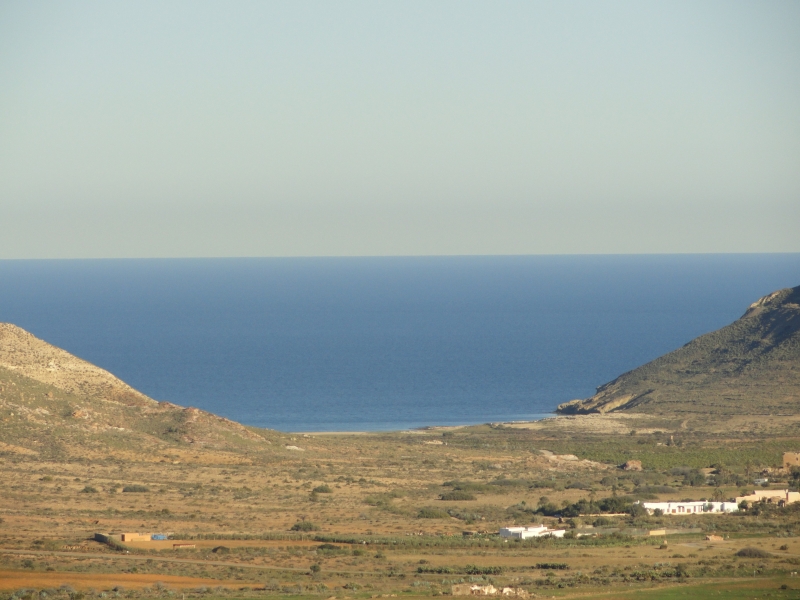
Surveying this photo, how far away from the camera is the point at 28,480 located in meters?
53.8

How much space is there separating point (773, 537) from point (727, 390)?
153ft

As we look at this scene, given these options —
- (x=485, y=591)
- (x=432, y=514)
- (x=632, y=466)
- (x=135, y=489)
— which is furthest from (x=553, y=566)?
(x=632, y=466)

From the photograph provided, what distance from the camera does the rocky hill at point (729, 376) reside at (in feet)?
285

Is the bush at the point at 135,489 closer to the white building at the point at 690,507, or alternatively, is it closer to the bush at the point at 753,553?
the white building at the point at 690,507

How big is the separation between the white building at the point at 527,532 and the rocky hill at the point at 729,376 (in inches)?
1645

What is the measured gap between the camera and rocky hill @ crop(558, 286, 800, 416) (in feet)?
285

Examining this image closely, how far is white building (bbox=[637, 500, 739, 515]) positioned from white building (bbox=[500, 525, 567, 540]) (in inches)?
272

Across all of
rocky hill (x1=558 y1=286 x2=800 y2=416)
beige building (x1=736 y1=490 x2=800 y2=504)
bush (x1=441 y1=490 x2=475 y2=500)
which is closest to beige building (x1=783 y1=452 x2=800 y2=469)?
beige building (x1=736 y1=490 x2=800 y2=504)

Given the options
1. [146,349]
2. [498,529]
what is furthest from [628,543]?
[146,349]

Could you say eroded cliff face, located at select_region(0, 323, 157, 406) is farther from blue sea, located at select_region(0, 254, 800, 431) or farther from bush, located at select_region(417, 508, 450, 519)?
bush, located at select_region(417, 508, 450, 519)

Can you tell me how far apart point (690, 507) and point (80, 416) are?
98.3 feet

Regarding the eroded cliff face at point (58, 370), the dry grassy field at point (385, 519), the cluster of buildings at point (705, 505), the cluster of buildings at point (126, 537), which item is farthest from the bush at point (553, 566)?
the eroded cliff face at point (58, 370)

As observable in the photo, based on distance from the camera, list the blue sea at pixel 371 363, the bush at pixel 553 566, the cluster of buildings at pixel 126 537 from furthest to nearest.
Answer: the blue sea at pixel 371 363, the cluster of buildings at pixel 126 537, the bush at pixel 553 566

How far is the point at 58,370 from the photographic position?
69.3 meters
